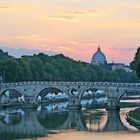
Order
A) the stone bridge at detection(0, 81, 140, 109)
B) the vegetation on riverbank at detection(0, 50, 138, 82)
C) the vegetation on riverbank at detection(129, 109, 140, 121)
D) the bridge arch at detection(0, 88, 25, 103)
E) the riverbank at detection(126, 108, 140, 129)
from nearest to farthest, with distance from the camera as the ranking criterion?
the riverbank at detection(126, 108, 140, 129), the vegetation on riverbank at detection(129, 109, 140, 121), the stone bridge at detection(0, 81, 140, 109), the bridge arch at detection(0, 88, 25, 103), the vegetation on riverbank at detection(0, 50, 138, 82)

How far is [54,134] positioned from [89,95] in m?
65.3

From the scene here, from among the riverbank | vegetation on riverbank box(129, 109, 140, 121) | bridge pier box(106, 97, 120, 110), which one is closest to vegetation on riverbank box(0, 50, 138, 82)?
bridge pier box(106, 97, 120, 110)

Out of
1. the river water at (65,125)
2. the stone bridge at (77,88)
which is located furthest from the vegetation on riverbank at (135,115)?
the stone bridge at (77,88)

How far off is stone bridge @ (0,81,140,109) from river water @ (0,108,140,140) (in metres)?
2.00

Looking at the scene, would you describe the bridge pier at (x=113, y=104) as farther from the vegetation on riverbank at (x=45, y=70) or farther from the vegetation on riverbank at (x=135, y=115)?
the vegetation on riverbank at (x=45, y=70)

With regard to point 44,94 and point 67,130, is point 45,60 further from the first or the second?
point 67,130

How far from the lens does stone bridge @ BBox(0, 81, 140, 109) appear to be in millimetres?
85938

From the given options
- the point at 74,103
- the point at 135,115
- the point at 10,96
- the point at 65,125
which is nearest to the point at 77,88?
the point at 74,103

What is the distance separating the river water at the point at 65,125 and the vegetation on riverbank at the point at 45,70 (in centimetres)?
1486

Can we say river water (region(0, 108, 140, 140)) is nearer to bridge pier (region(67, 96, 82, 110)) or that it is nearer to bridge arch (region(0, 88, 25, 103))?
bridge pier (region(67, 96, 82, 110))

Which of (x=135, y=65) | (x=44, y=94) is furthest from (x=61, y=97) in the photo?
(x=135, y=65)

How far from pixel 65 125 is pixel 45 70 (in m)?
43.8

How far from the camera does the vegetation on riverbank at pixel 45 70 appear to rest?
10206cm

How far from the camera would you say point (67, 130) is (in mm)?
65375
